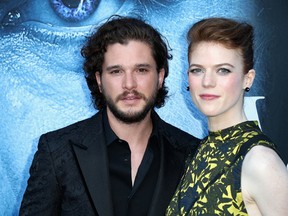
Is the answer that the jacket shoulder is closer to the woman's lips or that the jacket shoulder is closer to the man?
the man

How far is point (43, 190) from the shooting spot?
207cm

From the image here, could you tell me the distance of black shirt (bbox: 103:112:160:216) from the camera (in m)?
2.08

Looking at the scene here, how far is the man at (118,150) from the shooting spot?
6.77ft

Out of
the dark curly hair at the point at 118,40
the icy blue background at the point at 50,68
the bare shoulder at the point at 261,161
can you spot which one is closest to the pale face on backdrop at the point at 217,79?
the bare shoulder at the point at 261,161

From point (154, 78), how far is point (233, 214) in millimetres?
915

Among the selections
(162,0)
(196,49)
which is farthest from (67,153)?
(162,0)

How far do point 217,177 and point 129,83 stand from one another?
704 millimetres

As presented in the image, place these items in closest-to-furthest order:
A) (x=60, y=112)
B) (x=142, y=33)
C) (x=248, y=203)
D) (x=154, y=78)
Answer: (x=248, y=203) < (x=154, y=78) < (x=142, y=33) < (x=60, y=112)

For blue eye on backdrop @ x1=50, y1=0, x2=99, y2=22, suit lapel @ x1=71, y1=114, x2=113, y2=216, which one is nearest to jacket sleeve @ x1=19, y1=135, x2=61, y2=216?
suit lapel @ x1=71, y1=114, x2=113, y2=216

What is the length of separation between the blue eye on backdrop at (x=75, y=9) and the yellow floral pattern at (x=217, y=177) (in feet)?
4.63

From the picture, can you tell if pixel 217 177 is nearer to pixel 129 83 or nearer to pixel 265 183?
pixel 265 183

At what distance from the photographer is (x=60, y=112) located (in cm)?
300

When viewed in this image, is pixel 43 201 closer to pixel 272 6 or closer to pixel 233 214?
pixel 233 214

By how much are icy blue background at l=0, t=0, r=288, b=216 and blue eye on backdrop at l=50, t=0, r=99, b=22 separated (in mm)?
26
